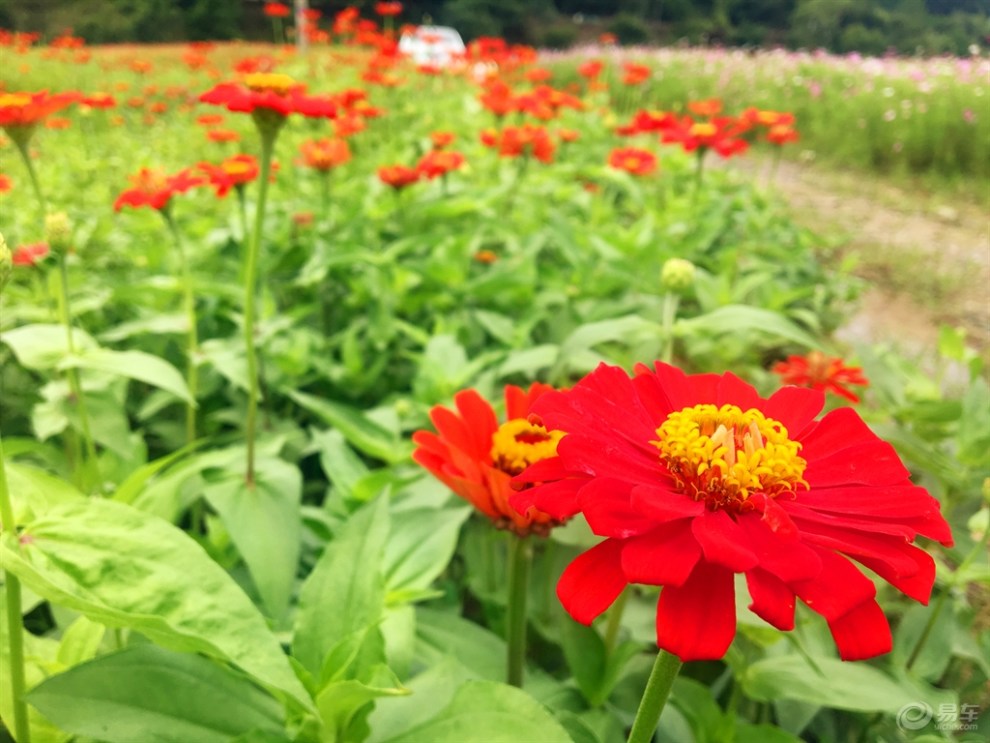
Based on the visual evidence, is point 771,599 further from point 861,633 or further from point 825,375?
point 825,375

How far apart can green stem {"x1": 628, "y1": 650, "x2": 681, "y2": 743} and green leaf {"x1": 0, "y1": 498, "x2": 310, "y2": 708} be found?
0.18 metres

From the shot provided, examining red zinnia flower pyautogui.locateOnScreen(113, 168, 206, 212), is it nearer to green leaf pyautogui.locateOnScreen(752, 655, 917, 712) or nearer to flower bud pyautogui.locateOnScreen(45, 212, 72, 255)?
flower bud pyautogui.locateOnScreen(45, 212, 72, 255)

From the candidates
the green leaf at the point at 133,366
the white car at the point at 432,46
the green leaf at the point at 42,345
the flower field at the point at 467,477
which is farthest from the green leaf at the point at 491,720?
the white car at the point at 432,46

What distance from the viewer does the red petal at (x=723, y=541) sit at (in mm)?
264

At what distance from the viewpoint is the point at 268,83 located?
2.31 ft

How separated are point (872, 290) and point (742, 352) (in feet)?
2.75

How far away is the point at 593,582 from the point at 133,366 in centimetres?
59

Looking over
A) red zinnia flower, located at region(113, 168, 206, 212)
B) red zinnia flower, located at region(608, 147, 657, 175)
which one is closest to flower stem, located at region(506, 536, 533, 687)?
red zinnia flower, located at region(113, 168, 206, 212)

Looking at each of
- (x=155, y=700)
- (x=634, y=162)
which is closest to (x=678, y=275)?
(x=155, y=700)

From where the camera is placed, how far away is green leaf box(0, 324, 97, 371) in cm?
73

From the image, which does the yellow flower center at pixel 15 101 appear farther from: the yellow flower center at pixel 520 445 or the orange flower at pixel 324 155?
the yellow flower center at pixel 520 445

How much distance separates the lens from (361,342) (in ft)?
Answer: 4.02

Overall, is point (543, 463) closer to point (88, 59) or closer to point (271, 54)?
point (88, 59)

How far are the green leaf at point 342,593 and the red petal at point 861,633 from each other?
273mm
